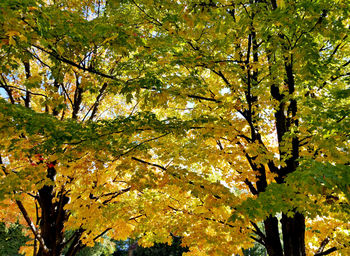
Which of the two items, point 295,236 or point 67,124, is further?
point 295,236

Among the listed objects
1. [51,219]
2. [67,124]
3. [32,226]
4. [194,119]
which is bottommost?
[32,226]

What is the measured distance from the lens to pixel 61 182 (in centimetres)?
683

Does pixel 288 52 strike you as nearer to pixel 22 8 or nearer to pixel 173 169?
pixel 173 169

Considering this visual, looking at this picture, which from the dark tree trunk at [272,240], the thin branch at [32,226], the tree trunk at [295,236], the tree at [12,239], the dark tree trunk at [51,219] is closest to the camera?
the tree trunk at [295,236]

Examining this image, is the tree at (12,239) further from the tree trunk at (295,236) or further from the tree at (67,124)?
the tree trunk at (295,236)

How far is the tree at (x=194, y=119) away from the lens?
3.58m

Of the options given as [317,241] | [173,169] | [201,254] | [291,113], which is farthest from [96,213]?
[317,241]

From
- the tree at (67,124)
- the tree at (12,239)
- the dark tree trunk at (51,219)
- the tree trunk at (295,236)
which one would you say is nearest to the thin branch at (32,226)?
the tree at (67,124)

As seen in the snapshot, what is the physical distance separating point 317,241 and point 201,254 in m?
4.21

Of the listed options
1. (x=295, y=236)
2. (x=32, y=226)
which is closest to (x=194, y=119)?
(x=295, y=236)

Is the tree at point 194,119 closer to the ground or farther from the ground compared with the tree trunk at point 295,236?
farther from the ground

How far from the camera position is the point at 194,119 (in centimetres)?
469

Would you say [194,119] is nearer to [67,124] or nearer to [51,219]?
[67,124]

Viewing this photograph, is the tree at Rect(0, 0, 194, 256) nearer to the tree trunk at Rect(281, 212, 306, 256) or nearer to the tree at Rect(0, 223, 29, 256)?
the tree trunk at Rect(281, 212, 306, 256)
